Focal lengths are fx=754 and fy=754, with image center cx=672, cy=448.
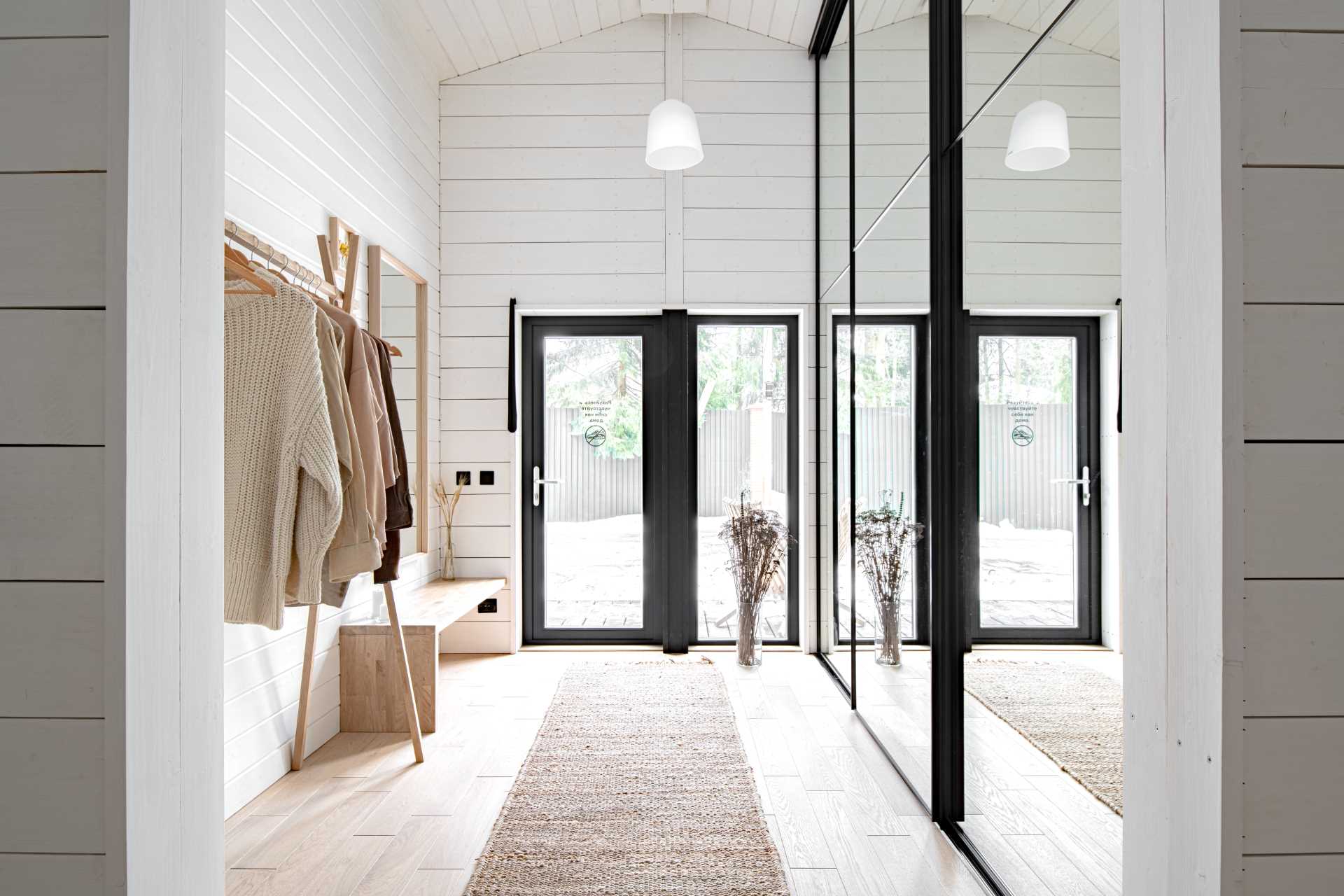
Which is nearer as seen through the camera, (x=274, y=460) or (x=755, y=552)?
(x=274, y=460)

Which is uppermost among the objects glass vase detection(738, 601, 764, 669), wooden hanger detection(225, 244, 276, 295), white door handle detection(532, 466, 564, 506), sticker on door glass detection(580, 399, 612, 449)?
wooden hanger detection(225, 244, 276, 295)

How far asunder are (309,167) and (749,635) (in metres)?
2.87

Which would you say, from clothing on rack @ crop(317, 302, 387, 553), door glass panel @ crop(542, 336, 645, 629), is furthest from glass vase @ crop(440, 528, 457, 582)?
clothing on rack @ crop(317, 302, 387, 553)

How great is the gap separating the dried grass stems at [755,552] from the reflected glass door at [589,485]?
1.85ft

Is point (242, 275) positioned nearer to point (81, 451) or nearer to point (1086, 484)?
point (81, 451)

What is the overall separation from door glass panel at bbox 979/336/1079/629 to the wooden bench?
6.81 feet

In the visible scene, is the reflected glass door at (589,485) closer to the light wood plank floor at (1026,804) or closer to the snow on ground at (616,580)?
the snow on ground at (616,580)

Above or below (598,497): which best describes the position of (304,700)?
below

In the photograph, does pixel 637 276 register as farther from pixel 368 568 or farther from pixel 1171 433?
pixel 1171 433

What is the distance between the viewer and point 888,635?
Answer: 2.79 meters

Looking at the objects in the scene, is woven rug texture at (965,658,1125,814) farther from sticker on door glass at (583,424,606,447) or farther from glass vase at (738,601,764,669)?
sticker on door glass at (583,424,606,447)

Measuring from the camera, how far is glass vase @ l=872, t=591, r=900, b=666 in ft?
8.86

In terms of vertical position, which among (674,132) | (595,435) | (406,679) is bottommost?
(406,679)

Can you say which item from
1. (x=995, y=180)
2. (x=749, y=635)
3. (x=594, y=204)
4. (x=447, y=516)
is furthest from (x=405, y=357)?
(x=995, y=180)
